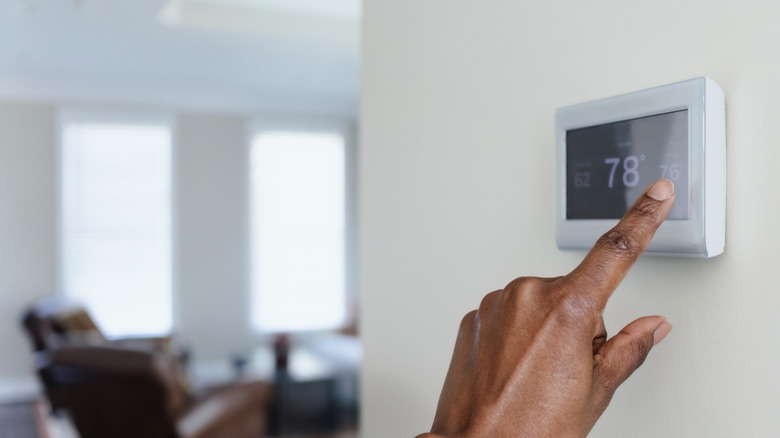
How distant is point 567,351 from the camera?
38cm

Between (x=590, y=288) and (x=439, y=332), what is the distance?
1.17 ft

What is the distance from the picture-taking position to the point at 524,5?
1.95 feet

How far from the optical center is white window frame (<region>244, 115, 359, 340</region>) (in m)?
6.27

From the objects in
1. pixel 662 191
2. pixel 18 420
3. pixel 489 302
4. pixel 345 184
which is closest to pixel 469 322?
pixel 489 302

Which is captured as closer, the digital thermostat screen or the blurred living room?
the digital thermostat screen

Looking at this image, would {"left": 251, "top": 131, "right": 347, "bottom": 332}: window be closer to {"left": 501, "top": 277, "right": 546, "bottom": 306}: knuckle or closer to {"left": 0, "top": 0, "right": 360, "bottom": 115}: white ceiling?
{"left": 0, "top": 0, "right": 360, "bottom": 115}: white ceiling

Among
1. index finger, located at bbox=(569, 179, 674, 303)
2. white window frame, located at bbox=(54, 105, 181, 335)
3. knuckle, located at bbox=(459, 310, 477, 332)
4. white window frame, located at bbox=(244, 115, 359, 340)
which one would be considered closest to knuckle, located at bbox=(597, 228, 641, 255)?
index finger, located at bbox=(569, 179, 674, 303)

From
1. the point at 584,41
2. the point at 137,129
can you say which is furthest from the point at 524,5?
the point at 137,129

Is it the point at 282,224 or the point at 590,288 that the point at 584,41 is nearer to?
the point at 590,288

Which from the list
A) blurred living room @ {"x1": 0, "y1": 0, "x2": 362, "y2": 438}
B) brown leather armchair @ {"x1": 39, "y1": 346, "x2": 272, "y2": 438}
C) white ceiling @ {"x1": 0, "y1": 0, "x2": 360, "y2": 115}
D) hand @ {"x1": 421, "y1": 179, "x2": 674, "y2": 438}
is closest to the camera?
hand @ {"x1": 421, "y1": 179, "x2": 674, "y2": 438}

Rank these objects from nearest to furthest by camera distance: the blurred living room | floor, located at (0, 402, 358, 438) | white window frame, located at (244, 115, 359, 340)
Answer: the blurred living room
floor, located at (0, 402, 358, 438)
white window frame, located at (244, 115, 359, 340)

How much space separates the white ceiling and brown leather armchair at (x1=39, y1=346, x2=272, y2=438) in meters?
1.85

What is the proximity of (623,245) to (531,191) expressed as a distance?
0.20 metres

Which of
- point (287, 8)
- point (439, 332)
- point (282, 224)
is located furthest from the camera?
point (282, 224)
